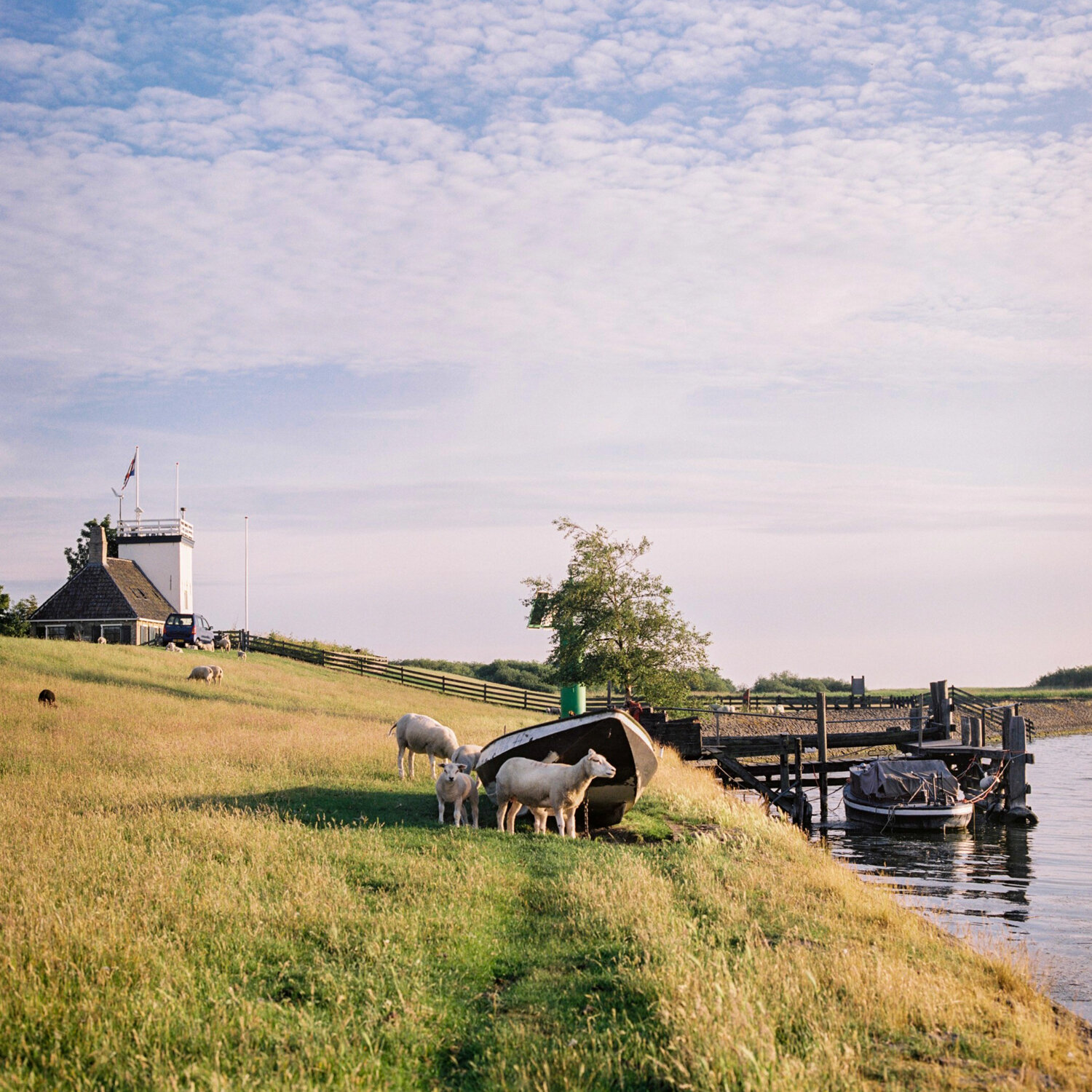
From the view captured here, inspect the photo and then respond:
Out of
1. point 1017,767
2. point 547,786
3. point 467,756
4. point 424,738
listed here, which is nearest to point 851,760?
point 1017,767

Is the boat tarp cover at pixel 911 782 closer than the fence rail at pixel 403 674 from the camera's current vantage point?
Yes

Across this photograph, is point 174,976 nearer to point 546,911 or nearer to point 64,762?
point 546,911

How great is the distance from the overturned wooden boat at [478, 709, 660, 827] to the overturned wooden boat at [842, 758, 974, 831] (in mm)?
14555

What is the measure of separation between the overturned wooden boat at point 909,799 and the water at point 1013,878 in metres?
0.56

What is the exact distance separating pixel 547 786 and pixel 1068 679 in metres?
99.0

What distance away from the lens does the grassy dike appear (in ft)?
20.6

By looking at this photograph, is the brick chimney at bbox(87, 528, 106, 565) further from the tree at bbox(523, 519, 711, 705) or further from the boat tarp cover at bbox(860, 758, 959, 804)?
the boat tarp cover at bbox(860, 758, 959, 804)

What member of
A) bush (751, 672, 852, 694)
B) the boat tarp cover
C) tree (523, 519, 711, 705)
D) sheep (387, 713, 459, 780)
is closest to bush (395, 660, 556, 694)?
bush (751, 672, 852, 694)

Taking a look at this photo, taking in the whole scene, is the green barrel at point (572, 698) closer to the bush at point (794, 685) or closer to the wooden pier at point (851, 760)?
the wooden pier at point (851, 760)

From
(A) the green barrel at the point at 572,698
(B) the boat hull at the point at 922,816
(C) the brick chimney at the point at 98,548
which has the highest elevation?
(C) the brick chimney at the point at 98,548

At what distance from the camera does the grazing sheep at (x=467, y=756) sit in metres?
17.6

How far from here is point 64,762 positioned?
19.1m

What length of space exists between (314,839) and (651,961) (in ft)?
19.0

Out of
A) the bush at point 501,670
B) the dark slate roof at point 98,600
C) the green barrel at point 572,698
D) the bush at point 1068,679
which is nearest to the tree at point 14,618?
the dark slate roof at point 98,600
